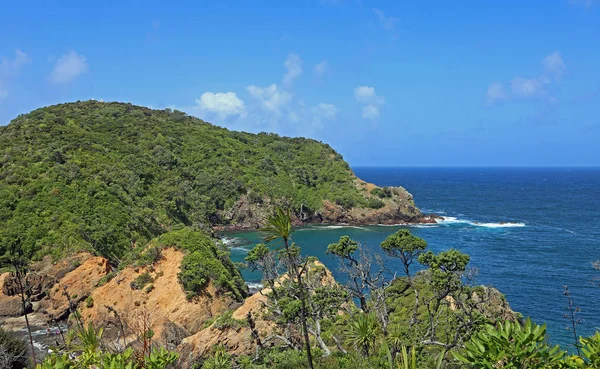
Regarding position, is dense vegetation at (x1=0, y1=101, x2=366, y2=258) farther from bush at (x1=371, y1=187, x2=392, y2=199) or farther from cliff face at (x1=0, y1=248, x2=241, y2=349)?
cliff face at (x1=0, y1=248, x2=241, y2=349)

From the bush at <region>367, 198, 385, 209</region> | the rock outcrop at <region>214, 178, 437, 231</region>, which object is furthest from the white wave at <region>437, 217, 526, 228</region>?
the bush at <region>367, 198, 385, 209</region>

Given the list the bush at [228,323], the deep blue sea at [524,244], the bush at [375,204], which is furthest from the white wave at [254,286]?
the bush at [375,204]

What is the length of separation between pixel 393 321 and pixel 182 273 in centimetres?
1876

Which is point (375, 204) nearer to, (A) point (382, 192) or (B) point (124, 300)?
(A) point (382, 192)

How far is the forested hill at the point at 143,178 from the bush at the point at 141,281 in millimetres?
10454

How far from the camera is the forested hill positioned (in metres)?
46.5

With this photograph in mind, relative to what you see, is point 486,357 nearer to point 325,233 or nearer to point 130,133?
point 325,233

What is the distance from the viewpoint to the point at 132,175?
6738 cm

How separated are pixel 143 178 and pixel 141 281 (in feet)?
130

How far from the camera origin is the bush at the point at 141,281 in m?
35.5

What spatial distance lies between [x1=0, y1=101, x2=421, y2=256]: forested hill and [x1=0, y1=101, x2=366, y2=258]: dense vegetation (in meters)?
0.19

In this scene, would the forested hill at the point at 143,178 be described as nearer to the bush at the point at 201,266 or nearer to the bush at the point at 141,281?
the bush at the point at 141,281

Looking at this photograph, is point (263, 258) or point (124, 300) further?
point (124, 300)

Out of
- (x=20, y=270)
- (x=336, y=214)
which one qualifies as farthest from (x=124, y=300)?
(x=336, y=214)
